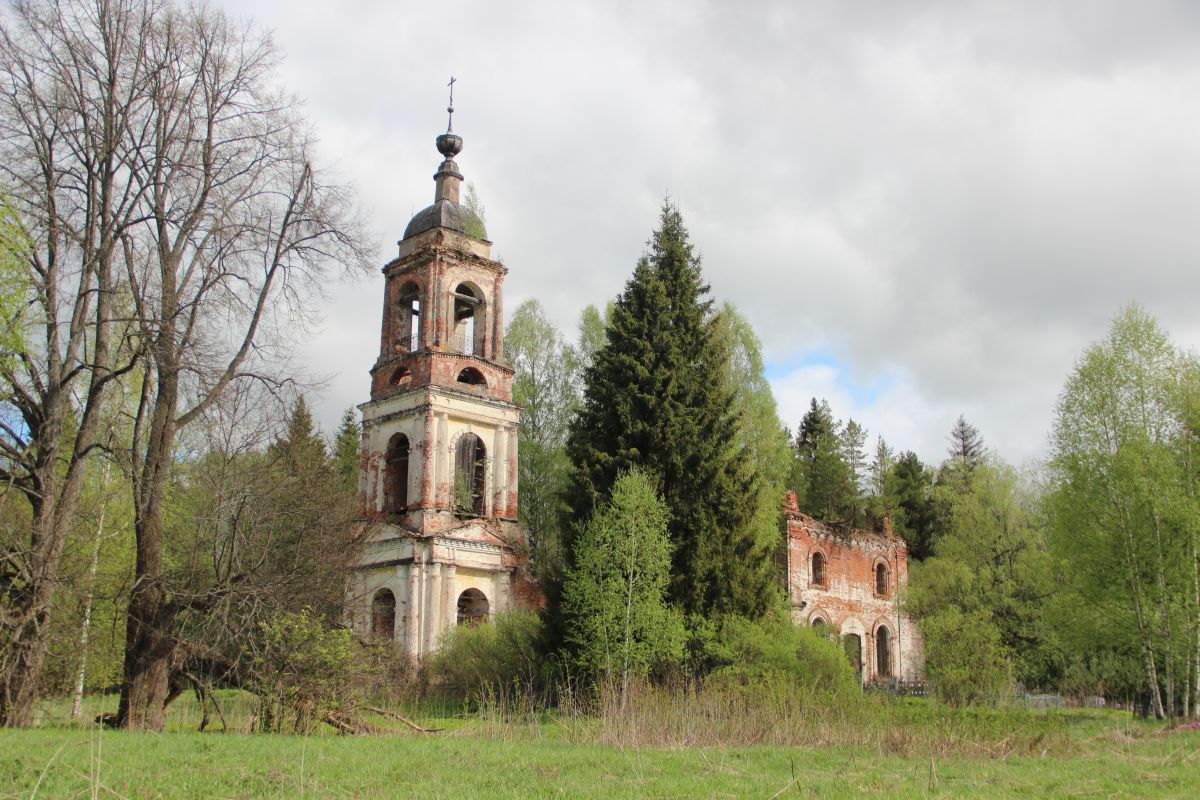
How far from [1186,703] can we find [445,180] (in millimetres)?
22908

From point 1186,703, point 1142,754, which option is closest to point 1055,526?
point 1186,703

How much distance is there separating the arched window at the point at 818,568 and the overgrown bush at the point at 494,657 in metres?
13.5

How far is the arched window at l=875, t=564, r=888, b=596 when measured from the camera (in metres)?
36.0

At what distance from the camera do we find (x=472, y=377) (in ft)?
94.5

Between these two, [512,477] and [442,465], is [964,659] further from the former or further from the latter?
[442,465]

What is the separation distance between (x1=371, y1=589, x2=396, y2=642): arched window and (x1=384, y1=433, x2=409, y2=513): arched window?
2.39 metres

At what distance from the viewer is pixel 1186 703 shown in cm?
2044

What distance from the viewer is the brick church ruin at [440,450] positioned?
1025 inches

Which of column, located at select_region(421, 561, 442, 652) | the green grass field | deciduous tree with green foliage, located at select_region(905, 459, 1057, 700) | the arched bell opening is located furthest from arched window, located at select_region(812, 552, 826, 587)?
the green grass field

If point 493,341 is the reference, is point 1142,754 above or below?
below

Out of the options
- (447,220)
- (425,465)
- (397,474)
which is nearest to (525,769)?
(425,465)

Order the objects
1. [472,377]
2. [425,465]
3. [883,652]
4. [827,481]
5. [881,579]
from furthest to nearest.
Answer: [827,481]
[881,579]
[883,652]
[472,377]
[425,465]

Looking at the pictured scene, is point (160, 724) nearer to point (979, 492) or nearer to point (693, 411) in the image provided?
point (693, 411)

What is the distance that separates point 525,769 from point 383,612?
18.6m
